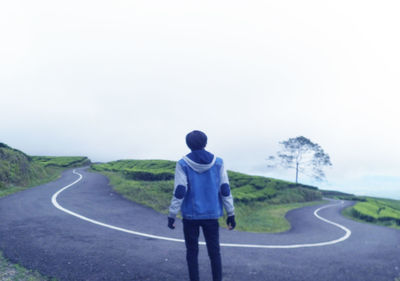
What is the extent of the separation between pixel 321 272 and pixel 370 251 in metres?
3.21

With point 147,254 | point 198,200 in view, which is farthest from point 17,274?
point 198,200

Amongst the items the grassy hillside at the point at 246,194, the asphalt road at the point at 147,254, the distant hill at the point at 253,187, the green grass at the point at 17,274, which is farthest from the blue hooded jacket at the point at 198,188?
the distant hill at the point at 253,187

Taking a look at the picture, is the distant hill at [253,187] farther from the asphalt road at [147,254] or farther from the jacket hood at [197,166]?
the jacket hood at [197,166]

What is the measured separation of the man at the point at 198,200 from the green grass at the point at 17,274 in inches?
91.5

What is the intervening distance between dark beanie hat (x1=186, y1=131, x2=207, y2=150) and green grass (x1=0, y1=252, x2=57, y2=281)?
3.08m

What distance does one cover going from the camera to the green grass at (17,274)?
4059 mm

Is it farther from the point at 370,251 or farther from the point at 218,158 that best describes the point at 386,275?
the point at 218,158

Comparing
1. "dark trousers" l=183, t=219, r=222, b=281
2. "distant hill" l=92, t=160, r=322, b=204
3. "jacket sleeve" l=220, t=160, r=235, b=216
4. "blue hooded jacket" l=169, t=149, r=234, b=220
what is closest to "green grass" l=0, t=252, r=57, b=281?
"dark trousers" l=183, t=219, r=222, b=281

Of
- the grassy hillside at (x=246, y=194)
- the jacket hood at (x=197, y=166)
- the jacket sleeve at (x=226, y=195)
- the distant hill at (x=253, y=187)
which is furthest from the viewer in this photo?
the distant hill at (x=253, y=187)

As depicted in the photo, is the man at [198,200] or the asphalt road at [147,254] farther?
the asphalt road at [147,254]

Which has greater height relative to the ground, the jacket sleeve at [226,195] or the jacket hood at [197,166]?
the jacket hood at [197,166]

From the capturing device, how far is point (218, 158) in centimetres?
410

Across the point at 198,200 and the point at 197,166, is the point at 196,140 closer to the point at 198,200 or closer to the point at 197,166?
the point at 197,166

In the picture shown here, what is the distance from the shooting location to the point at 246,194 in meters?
20.0
